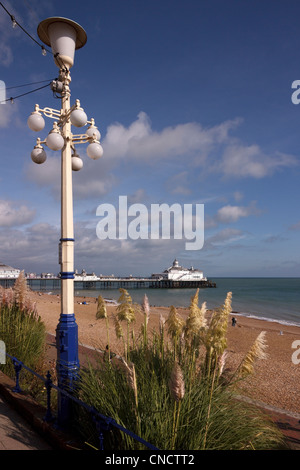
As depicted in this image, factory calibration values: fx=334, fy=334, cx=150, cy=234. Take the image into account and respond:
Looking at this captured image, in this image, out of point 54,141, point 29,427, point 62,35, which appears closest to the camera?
point 29,427

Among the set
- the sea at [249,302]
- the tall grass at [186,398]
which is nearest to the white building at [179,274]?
the sea at [249,302]

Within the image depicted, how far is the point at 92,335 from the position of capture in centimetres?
1717

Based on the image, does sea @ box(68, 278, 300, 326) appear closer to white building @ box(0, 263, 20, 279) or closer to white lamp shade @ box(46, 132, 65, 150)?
white lamp shade @ box(46, 132, 65, 150)

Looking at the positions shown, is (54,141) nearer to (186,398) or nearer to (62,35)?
(62,35)

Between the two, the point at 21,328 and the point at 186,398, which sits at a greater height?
the point at 186,398

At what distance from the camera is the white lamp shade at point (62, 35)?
16.9ft

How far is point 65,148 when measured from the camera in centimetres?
526

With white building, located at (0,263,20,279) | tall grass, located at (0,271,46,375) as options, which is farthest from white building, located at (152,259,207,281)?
tall grass, located at (0,271,46,375)

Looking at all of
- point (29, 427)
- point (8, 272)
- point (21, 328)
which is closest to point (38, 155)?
point (21, 328)

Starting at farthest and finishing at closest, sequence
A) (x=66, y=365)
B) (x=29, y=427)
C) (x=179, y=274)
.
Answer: (x=179, y=274) < (x=29, y=427) < (x=66, y=365)

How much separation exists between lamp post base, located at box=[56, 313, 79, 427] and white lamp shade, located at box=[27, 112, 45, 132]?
9.89 ft

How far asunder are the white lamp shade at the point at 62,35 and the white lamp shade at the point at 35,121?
3.00 ft

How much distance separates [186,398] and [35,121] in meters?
4.54
